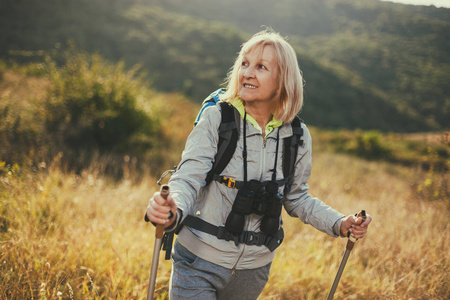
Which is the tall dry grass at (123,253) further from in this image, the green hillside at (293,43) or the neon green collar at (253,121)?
the green hillside at (293,43)

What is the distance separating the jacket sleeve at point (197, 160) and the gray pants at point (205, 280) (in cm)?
42

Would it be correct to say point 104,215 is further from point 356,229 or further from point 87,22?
point 87,22

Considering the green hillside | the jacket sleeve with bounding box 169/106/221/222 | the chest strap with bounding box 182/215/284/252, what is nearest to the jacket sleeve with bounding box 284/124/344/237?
the chest strap with bounding box 182/215/284/252

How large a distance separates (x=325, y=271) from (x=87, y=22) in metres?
37.8

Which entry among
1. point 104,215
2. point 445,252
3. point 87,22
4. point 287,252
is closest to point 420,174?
point 445,252

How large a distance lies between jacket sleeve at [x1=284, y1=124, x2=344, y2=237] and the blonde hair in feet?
0.60

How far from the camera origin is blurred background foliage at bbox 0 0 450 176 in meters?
6.59

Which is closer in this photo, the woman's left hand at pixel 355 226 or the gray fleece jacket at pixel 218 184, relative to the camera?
the gray fleece jacket at pixel 218 184

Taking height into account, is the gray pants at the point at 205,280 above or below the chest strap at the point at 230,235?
below

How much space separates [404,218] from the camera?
539 centimetres

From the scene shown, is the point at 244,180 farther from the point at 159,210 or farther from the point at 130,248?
the point at 130,248

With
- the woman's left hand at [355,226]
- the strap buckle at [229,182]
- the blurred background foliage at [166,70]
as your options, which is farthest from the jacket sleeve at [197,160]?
the blurred background foliage at [166,70]

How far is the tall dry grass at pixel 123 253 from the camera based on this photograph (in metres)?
2.61

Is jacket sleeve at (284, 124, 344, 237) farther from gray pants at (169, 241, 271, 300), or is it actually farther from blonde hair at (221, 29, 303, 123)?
gray pants at (169, 241, 271, 300)
